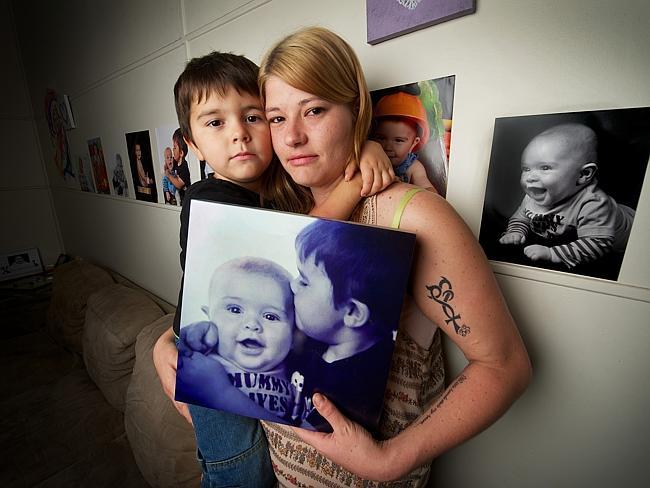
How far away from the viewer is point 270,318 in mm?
521

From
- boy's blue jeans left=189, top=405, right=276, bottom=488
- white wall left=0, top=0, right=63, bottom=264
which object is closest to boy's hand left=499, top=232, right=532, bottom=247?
boy's blue jeans left=189, top=405, right=276, bottom=488

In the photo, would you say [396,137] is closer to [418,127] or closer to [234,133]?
[418,127]

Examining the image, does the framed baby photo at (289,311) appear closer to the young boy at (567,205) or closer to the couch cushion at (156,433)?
the young boy at (567,205)

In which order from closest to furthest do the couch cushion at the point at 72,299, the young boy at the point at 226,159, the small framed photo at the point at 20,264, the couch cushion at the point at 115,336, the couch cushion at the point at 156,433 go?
1. the young boy at the point at 226,159
2. the couch cushion at the point at 156,433
3. the couch cushion at the point at 115,336
4. the couch cushion at the point at 72,299
5. the small framed photo at the point at 20,264

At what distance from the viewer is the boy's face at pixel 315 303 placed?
19.1 inches

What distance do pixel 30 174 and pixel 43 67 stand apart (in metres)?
1.08

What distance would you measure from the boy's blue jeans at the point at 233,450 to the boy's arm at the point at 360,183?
527 mm

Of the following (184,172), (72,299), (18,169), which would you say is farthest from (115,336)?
(18,169)

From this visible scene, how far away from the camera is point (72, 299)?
2170 mm

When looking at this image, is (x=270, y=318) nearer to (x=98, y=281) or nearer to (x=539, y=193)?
(x=539, y=193)

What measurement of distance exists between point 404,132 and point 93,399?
2.35 metres

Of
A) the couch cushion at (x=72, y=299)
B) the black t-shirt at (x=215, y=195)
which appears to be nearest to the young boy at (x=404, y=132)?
the black t-shirt at (x=215, y=195)

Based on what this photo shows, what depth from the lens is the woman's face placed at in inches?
22.0

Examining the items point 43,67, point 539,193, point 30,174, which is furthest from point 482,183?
point 30,174
